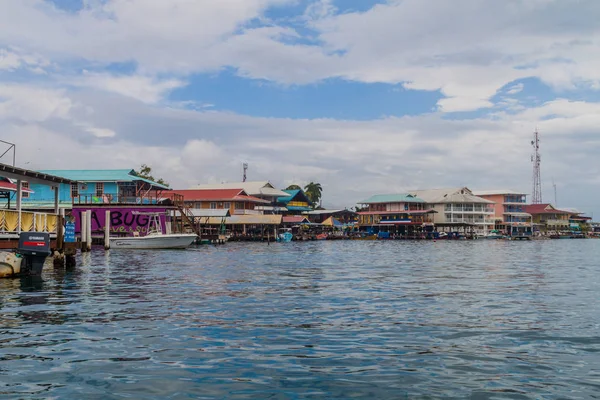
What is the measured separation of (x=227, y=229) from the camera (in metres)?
99.8

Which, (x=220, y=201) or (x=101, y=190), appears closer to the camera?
(x=101, y=190)

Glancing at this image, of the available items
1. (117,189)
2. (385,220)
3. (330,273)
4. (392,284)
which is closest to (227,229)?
(117,189)

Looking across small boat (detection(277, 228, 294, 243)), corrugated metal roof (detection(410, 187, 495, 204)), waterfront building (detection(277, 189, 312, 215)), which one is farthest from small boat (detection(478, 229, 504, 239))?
small boat (detection(277, 228, 294, 243))

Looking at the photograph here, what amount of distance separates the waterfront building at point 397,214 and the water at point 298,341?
326ft

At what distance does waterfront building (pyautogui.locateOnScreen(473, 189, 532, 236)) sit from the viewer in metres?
141

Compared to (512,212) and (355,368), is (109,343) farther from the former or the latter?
(512,212)

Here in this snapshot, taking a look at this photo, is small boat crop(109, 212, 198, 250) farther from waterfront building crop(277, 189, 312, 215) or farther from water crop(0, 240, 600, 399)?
waterfront building crop(277, 189, 312, 215)

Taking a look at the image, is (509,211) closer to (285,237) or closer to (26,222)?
(285,237)

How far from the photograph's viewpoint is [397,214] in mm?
123500

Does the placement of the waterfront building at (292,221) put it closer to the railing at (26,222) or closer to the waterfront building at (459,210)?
the waterfront building at (459,210)

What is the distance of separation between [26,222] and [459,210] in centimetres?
10930

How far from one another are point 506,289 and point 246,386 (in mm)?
16359

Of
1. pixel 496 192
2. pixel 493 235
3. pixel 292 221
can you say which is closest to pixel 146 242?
pixel 292 221

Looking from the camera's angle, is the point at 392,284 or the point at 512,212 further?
the point at 512,212
